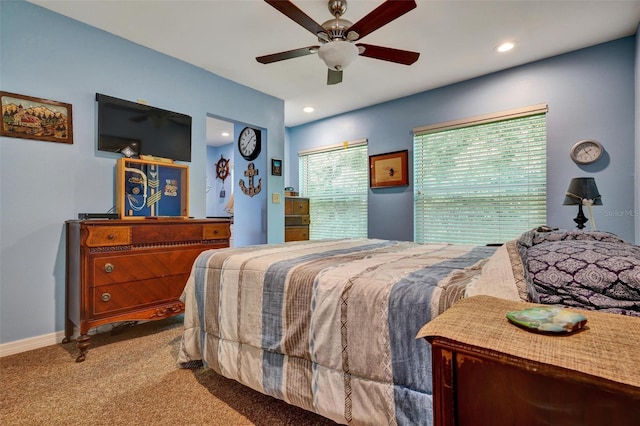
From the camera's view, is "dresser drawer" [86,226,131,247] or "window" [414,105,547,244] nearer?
"dresser drawer" [86,226,131,247]

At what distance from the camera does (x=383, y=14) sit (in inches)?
72.2

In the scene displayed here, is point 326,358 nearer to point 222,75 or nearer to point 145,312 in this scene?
point 145,312

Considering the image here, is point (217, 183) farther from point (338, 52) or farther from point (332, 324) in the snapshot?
point (332, 324)

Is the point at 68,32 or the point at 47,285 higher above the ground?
the point at 68,32

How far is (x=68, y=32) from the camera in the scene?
2445 mm

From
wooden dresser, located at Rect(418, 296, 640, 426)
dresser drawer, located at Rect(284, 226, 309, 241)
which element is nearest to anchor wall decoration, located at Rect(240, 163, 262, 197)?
dresser drawer, located at Rect(284, 226, 309, 241)

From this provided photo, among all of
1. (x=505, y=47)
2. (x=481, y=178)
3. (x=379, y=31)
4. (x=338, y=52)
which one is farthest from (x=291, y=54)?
(x=481, y=178)

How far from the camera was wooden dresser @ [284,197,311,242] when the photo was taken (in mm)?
4465

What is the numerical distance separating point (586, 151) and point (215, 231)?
3.59m

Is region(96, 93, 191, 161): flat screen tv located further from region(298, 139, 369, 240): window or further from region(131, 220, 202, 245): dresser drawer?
region(298, 139, 369, 240): window

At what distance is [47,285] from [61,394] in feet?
3.70

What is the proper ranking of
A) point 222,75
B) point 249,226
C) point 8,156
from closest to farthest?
1. point 8,156
2. point 222,75
3. point 249,226

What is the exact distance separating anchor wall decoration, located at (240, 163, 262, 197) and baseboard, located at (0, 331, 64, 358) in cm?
250

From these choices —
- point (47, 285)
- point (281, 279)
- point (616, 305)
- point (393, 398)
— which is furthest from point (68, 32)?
point (616, 305)
